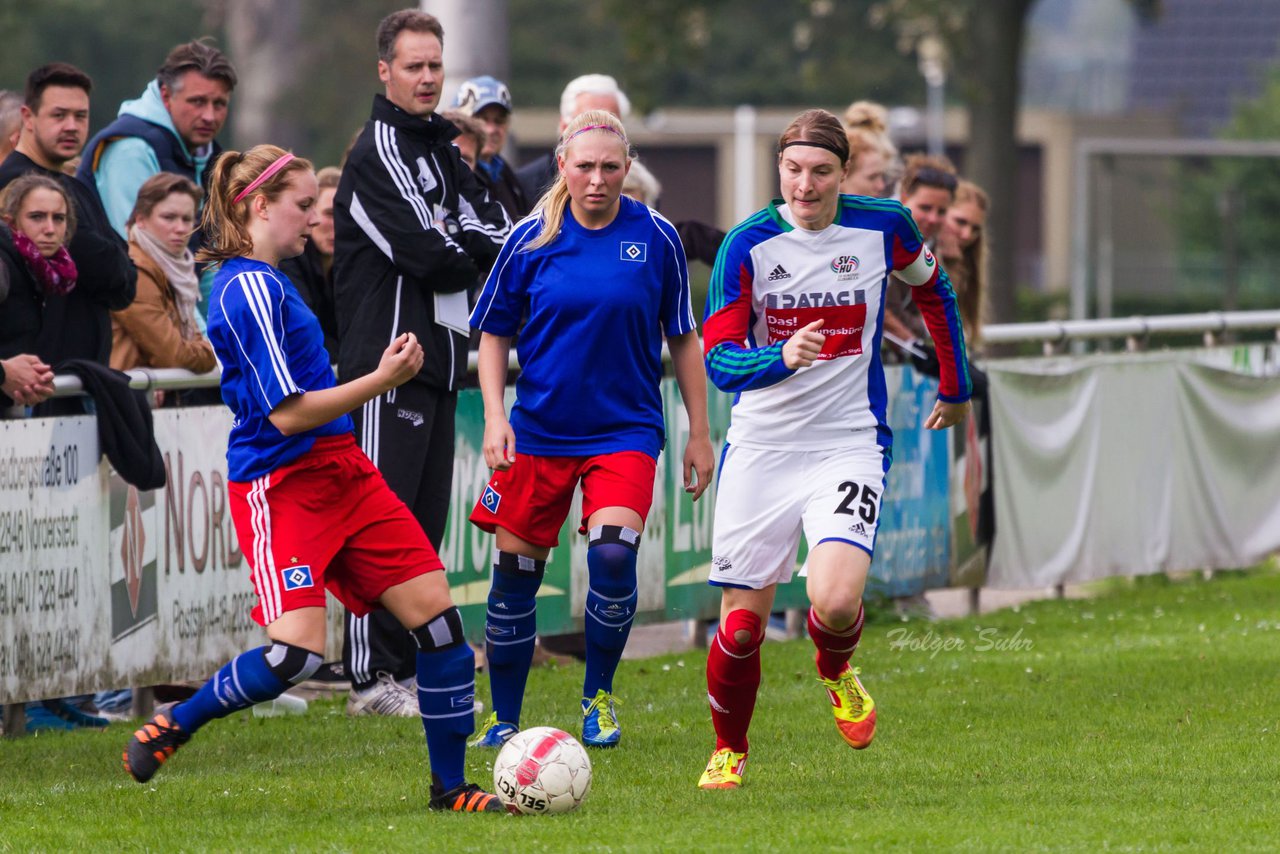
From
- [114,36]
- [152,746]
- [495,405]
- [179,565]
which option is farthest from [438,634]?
[114,36]

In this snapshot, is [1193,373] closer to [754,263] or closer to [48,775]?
[754,263]

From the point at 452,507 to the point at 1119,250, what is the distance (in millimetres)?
28235

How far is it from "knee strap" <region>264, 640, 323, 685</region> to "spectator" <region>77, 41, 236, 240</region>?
11.1ft

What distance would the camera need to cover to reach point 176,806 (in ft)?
21.2

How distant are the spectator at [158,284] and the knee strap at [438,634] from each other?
2.79m

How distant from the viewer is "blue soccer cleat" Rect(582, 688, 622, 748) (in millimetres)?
7371

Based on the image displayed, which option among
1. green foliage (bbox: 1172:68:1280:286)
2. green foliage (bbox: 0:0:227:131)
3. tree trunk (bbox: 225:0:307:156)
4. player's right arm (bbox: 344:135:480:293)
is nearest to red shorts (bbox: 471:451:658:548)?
player's right arm (bbox: 344:135:480:293)

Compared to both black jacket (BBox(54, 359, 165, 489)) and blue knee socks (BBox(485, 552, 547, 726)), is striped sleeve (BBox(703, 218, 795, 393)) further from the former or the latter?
black jacket (BBox(54, 359, 165, 489))

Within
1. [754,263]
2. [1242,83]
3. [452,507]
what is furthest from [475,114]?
[1242,83]

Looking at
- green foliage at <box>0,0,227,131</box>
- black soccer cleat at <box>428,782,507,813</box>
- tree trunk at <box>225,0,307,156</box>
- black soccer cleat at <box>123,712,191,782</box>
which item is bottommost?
black soccer cleat at <box>428,782,507,813</box>

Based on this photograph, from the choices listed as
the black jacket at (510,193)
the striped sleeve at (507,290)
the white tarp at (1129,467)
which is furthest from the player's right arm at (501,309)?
the white tarp at (1129,467)

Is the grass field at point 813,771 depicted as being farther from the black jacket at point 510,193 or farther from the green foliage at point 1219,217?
the green foliage at point 1219,217

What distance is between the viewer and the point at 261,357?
5.90 meters

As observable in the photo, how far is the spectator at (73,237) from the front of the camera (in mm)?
8008
